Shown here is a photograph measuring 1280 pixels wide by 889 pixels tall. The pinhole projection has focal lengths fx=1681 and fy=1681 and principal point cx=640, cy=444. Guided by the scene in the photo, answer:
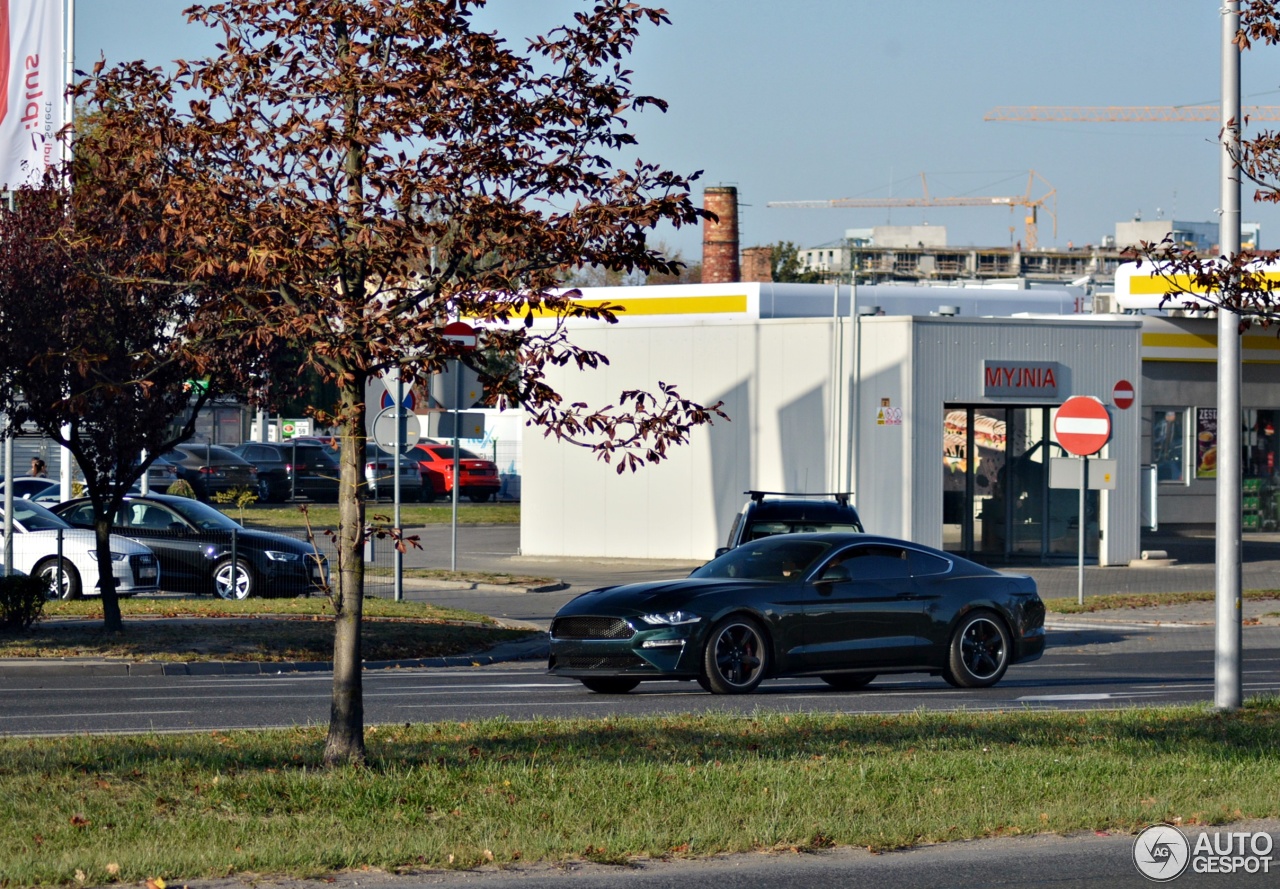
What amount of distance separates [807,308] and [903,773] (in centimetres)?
2753

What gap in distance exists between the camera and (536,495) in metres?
33.9

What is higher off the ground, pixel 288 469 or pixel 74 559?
pixel 288 469

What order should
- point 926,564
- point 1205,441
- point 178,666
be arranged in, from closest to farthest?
point 926,564 < point 178,666 < point 1205,441

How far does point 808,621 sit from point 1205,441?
28.8 meters

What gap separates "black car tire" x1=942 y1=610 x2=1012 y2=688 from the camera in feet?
52.5

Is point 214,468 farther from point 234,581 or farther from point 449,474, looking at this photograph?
point 234,581

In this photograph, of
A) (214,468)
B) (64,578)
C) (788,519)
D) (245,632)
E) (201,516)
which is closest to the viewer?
(788,519)

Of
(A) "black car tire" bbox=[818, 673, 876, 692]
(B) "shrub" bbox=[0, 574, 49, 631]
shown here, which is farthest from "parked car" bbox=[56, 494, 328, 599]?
(A) "black car tire" bbox=[818, 673, 876, 692]

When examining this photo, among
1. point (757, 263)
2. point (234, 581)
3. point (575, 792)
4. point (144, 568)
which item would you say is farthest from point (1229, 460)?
point (757, 263)

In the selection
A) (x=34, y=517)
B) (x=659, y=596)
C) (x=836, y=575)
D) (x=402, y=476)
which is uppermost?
(x=402, y=476)

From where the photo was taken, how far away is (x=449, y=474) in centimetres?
5253

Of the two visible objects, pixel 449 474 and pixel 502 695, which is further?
pixel 449 474

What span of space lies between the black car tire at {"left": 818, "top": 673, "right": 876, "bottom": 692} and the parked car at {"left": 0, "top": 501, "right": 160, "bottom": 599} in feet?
38.1

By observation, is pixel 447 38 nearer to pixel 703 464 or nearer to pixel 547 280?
pixel 547 280
